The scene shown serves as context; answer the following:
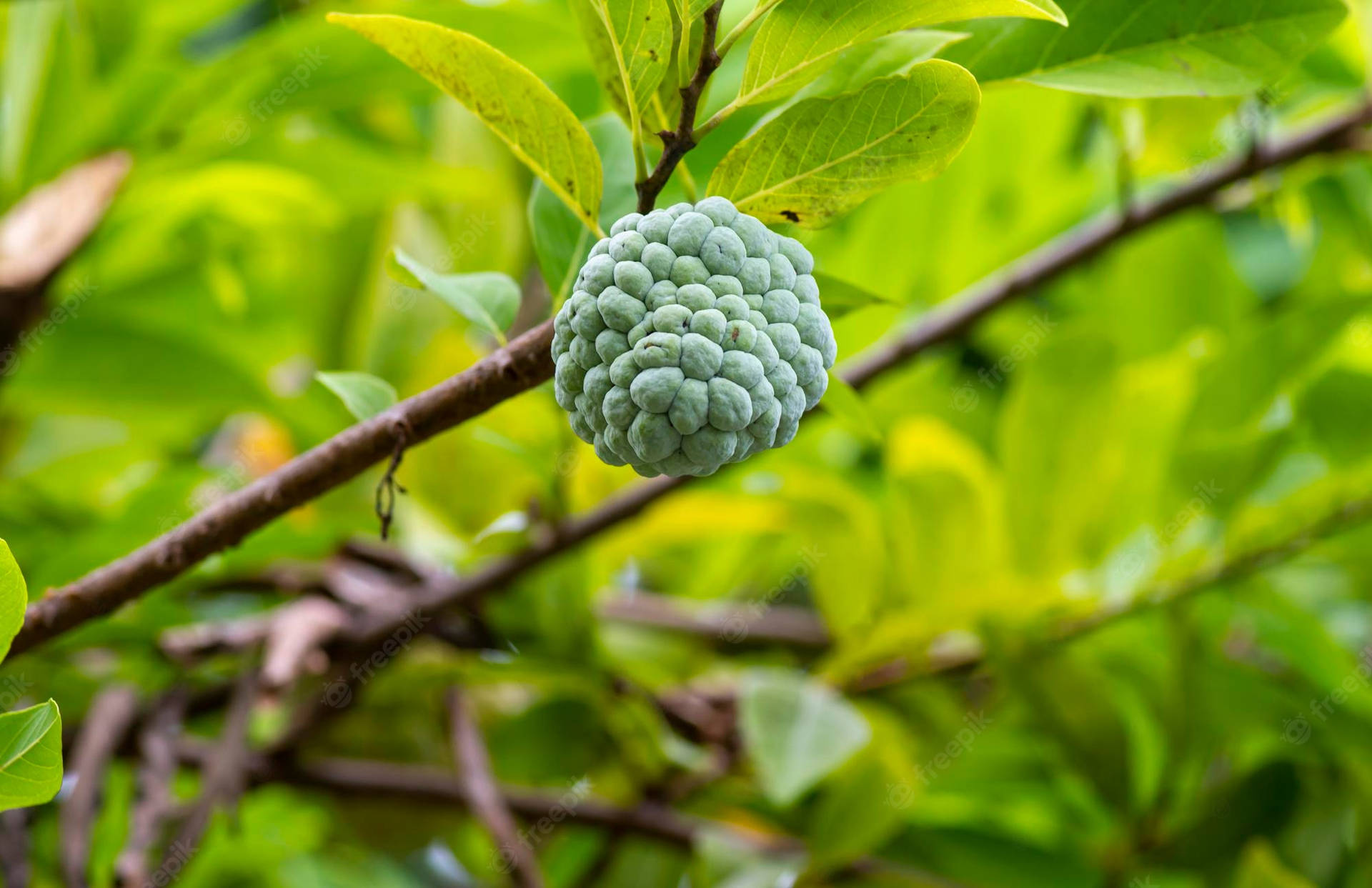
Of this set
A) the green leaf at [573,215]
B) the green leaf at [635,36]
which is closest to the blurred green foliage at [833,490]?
the green leaf at [573,215]

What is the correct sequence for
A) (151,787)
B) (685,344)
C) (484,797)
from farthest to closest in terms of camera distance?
1. (484,797)
2. (151,787)
3. (685,344)

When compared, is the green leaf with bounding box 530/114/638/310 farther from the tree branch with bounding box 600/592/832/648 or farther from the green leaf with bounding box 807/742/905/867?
the tree branch with bounding box 600/592/832/648

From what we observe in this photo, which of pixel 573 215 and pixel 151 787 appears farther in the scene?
pixel 151 787

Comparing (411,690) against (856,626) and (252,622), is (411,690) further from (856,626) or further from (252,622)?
(856,626)

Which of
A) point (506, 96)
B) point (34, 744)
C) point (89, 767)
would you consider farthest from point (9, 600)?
point (89, 767)

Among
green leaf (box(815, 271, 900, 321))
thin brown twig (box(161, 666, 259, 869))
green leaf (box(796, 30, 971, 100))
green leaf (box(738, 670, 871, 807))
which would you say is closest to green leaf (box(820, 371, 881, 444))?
green leaf (box(815, 271, 900, 321))

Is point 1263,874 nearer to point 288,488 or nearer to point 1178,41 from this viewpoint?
point 1178,41
